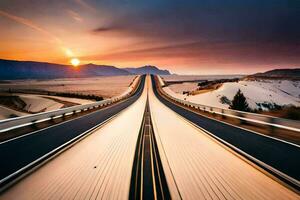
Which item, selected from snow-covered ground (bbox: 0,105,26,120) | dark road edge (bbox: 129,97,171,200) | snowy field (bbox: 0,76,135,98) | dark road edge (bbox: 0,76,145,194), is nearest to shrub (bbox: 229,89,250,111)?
dark road edge (bbox: 129,97,171,200)

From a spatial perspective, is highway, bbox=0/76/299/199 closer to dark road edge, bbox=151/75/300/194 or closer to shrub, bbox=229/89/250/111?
dark road edge, bbox=151/75/300/194

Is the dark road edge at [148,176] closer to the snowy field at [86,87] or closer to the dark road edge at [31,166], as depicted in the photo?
the dark road edge at [31,166]

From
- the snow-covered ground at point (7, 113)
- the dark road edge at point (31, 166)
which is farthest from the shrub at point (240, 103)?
the snow-covered ground at point (7, 113)

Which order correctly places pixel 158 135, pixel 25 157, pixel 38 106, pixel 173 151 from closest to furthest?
pixel 25 157 → pixel 173 151 → pixel 158 135 → pixel 38 106

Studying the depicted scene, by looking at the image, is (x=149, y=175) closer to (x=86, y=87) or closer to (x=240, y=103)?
(x=240, y=103)

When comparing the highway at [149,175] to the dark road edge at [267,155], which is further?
the dark road edge at [267,155]

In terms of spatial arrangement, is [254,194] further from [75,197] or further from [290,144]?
[290,144]

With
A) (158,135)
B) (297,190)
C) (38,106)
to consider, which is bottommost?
(38,106)

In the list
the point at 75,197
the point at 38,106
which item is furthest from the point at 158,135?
the point at 38,106
